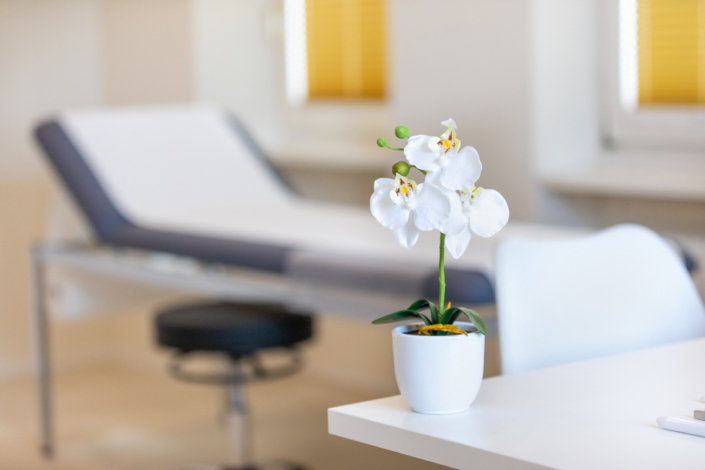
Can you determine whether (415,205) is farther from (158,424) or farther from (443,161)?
(158,424)

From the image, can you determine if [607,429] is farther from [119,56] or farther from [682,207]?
[119,56]

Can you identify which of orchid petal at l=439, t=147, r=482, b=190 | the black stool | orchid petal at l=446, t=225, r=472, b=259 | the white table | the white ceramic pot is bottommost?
the black stool

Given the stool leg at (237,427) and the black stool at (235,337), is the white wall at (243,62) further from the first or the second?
the stool leg at (237,427)

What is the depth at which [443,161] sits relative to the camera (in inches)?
29.0

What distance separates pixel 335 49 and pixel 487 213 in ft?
7.53

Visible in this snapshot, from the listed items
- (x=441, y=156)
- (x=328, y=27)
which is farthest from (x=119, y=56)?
(x=441, y=156)

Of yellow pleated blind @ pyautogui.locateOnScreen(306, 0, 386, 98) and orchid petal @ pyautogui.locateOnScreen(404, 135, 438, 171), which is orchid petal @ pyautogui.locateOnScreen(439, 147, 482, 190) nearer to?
orchid petal @ pyautogui.locateOnScreen(404, 135, 438, 171)

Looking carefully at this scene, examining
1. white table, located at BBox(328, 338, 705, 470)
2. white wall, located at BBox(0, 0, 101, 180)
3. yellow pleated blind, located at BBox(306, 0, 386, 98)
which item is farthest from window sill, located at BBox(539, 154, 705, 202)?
white wall, located at BBox(0, 0, 101, 180)

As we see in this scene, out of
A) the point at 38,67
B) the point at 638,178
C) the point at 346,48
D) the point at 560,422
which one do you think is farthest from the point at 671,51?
the point at 38,67

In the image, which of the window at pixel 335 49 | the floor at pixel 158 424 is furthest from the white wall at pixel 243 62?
the floor at pixel 158 424

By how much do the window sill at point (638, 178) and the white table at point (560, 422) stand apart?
1.09m

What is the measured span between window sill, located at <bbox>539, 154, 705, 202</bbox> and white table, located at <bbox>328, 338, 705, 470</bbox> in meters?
1.09

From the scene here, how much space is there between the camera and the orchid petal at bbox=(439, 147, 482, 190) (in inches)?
28.8

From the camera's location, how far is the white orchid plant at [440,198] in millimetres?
735
